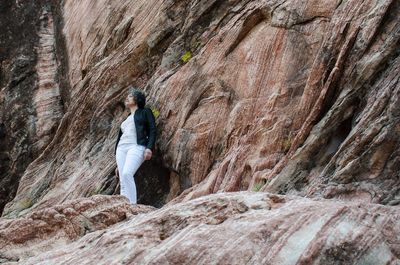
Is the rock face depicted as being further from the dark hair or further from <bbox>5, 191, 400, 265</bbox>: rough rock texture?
the dark hair

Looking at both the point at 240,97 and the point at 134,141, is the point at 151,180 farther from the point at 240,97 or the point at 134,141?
the point at 240,97

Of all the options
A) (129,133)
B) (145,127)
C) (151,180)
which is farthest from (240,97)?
(151,180)

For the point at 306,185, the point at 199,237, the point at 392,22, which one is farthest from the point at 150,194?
the point at 199,237

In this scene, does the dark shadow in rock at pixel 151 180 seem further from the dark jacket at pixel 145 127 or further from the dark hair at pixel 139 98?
the dark hair at pixel 139 98

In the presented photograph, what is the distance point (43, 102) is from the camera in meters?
24.2

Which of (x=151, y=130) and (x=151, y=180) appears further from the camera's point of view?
(x=151, y=180)

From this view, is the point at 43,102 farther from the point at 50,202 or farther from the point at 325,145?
the point at 325,145

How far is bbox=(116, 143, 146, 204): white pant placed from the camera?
1633 centimetres

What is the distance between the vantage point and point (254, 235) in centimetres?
955

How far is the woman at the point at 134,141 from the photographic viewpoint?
1641 centimetres

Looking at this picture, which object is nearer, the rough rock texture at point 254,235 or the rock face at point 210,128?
the rough rock texture at point 254,235

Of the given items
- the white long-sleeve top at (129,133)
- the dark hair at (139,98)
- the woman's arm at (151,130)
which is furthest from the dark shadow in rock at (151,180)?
the dark hair at (139,98)

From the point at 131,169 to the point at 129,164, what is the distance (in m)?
0.15

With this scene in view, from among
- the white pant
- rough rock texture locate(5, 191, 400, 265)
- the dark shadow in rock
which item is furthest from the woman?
rough rock texture locate(5, 191, 400, 265)
